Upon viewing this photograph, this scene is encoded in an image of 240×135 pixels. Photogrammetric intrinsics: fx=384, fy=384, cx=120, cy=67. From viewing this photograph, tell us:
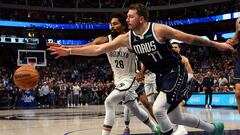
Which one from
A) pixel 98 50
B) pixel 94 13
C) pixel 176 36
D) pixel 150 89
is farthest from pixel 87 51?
pixel 94 13

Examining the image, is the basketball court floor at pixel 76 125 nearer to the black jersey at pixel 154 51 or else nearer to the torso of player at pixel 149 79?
the torso of player at pixel 149 79

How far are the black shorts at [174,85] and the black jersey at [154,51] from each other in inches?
3.2

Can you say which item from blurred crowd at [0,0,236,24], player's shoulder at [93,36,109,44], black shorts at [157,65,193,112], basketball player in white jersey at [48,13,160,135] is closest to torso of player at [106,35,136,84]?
basketball player in white jersey at [48,13,160,135]

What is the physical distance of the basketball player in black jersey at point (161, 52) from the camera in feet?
15.1

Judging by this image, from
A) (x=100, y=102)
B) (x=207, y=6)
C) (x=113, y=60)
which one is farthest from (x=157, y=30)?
(x=207, y=6)

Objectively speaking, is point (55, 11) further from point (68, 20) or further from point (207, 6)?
point (207, 6)

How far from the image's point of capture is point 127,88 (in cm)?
623

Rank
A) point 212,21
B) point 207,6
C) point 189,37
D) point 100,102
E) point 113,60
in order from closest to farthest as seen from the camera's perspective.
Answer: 1. point 189,37
2. point 113,60
3. point 100,102
4. point 212,21
5. point 207,6

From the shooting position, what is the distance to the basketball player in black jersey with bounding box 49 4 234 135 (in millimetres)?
4609

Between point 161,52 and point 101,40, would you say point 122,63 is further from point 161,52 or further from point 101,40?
point 161,52

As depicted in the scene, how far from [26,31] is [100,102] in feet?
41.9

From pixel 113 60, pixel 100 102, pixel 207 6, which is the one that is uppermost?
pixel 207 6

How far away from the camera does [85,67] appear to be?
3756 cm

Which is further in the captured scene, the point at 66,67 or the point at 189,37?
Result: the point at 66,67
